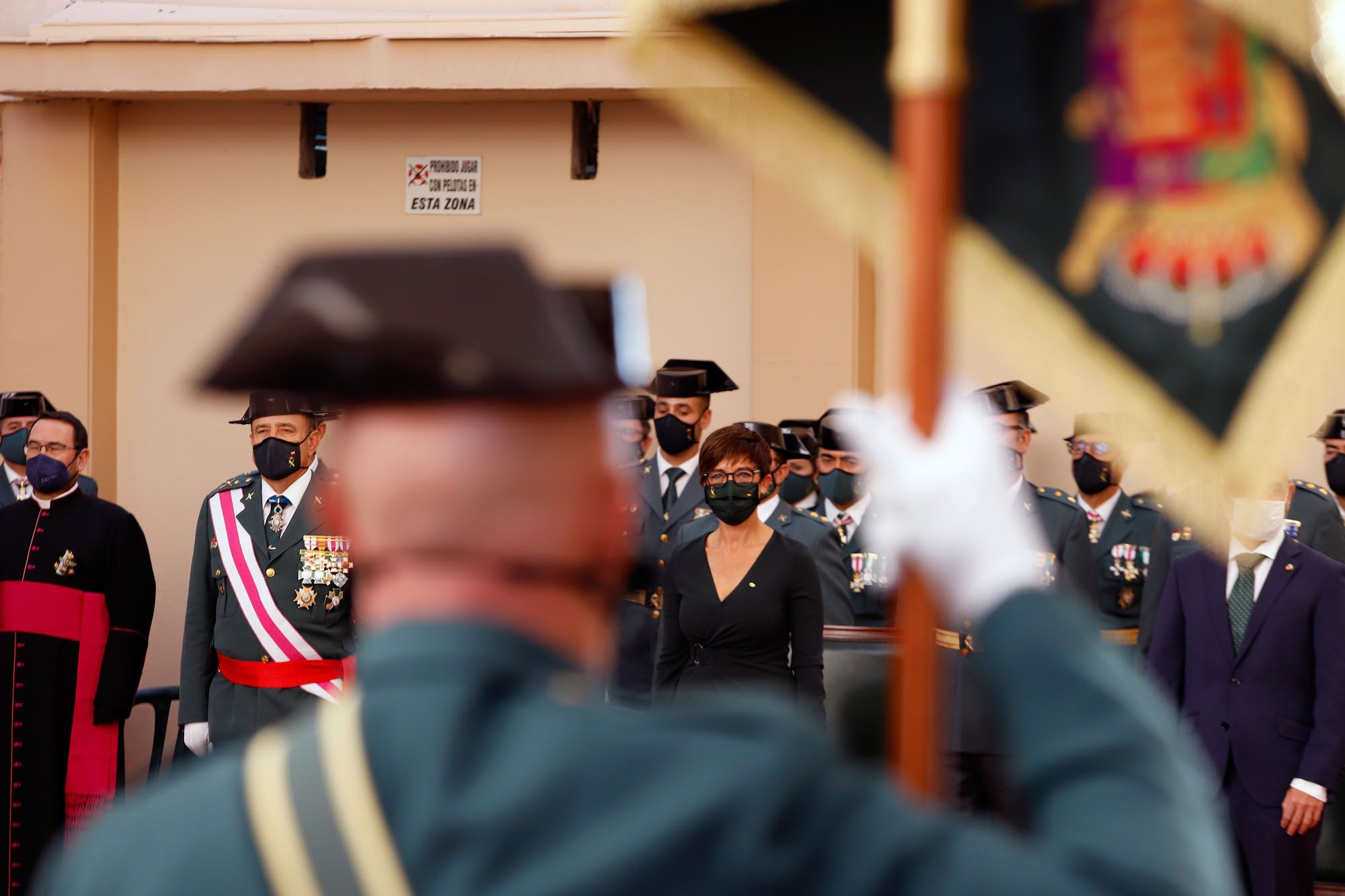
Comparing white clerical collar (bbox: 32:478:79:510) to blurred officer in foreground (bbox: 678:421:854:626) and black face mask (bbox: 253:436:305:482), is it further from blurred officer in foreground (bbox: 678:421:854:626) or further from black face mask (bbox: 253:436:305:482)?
blurred officer in foreground (bbox: 678:421:854:626)

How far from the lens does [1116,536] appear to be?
693cm

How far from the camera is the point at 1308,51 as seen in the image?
5.36 ft

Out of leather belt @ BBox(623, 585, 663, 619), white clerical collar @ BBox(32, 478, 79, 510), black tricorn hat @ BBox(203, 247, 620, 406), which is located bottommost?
leather belt @ BBox(623, 585, 663, 619)

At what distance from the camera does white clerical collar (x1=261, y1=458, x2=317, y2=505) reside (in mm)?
5875

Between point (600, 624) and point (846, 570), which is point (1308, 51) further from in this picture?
point (846, 570)

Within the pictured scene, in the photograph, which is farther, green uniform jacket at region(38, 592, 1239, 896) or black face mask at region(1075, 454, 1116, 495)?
black face mask at region(1075, 454, 1116, 495)

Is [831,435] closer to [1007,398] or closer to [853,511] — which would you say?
[853,511]

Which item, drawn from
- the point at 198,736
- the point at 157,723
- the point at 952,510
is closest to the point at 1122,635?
the point at 198,736

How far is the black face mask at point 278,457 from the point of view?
584cm

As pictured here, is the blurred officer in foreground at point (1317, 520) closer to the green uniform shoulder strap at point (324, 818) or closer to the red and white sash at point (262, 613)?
the red and white sash at point (262, 613)

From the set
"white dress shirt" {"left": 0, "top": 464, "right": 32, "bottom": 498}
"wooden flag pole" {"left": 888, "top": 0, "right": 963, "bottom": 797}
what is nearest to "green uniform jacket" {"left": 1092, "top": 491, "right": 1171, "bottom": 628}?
"white dress shirt" {"left": 0, "top": 464, "right": 32, "bottom": 498}

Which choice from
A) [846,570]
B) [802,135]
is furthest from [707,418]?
[802,135]

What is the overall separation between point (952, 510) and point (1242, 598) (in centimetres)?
420

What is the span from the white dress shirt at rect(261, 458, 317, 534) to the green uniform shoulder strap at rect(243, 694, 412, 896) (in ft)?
15.9
